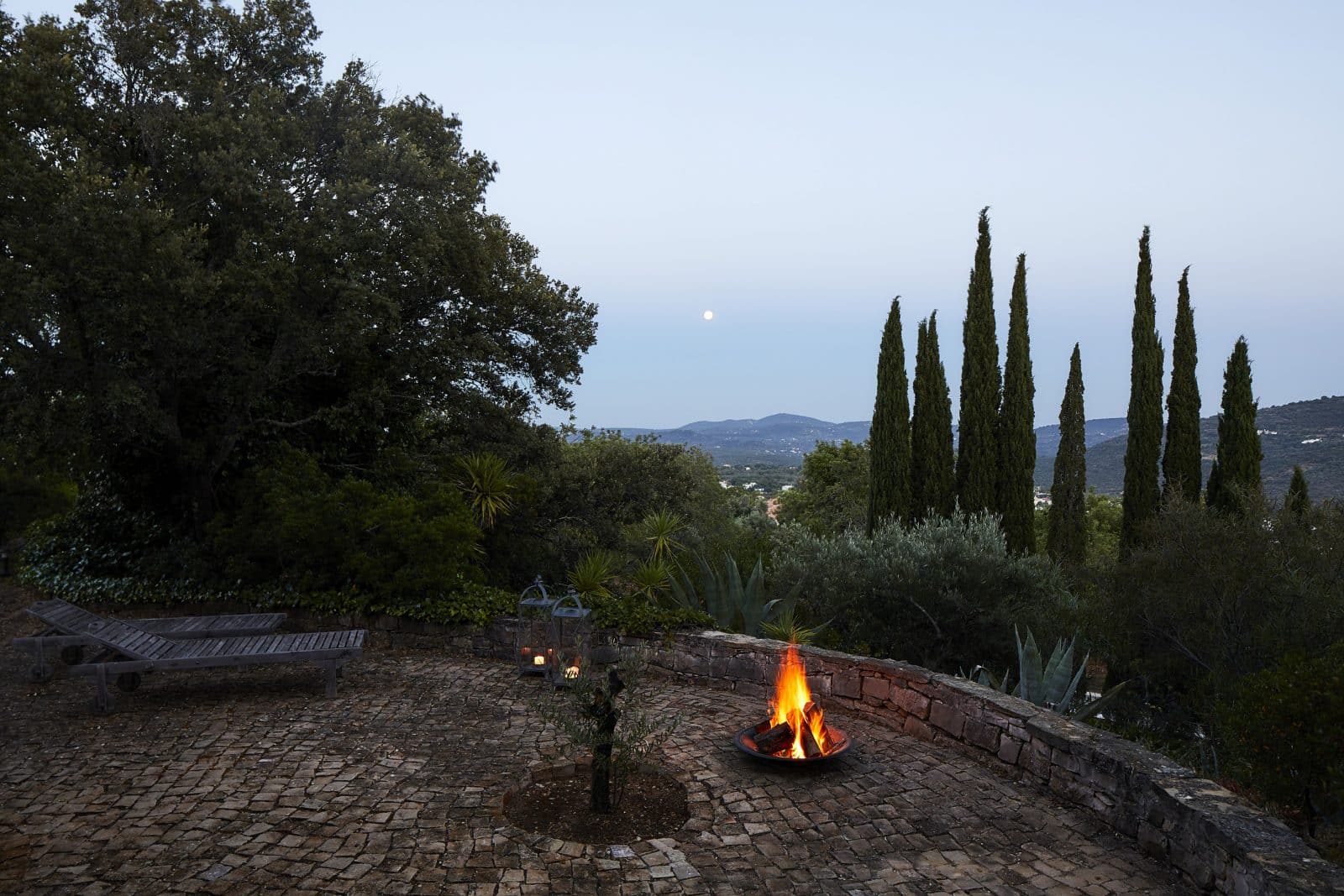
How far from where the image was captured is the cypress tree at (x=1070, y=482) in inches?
987

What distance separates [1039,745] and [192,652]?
689cm

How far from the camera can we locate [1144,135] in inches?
683

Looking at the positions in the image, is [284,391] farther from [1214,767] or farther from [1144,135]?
[1144,135]

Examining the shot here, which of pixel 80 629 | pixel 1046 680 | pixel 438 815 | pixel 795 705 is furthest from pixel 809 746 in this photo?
pixel 80 629

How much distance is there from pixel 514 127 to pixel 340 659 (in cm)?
1513

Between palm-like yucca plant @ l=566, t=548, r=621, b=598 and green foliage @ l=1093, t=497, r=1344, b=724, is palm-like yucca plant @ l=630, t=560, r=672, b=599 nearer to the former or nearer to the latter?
palm-like yucca plant @ l=566, t=548, r=621, b=598

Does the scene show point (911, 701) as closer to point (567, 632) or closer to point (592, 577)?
point (567, 632)

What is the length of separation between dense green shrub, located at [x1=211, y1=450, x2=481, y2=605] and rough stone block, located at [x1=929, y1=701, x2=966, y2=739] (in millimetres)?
5639

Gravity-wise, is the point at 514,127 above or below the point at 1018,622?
above

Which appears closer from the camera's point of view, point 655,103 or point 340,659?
point 340,659

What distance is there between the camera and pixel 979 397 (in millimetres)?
19047

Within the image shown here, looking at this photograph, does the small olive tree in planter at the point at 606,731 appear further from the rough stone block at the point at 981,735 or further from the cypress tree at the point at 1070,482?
the cypress tree at the point at 1070,482

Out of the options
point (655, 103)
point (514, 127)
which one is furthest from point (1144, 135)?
point (514, 127)

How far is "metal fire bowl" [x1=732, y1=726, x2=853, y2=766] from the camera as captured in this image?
5.54m
